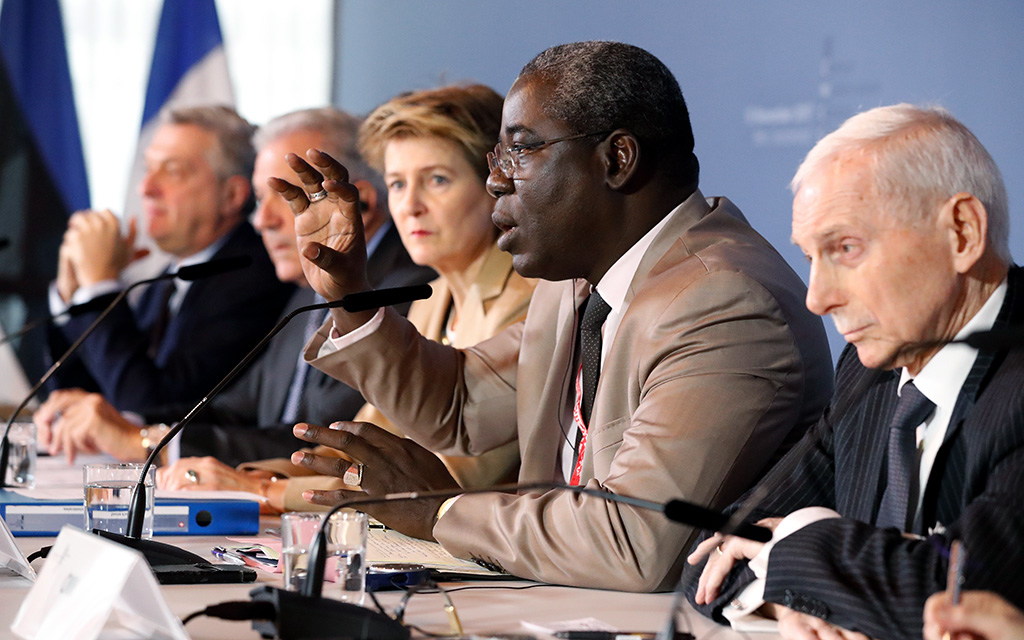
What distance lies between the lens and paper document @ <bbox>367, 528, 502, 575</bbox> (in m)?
1.77

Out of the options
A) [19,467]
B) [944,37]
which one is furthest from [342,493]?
[944,37]

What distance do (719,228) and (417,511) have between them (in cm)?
71

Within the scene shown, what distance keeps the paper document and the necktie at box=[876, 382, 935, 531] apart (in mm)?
584

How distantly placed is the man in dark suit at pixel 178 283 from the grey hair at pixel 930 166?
127 inches

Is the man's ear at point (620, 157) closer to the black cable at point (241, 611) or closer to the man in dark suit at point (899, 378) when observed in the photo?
the man in dark suit at point (899, 378)

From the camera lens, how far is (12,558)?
1676 mm

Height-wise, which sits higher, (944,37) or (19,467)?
(944,37)

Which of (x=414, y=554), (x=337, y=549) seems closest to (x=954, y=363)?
(x=337, y=549)

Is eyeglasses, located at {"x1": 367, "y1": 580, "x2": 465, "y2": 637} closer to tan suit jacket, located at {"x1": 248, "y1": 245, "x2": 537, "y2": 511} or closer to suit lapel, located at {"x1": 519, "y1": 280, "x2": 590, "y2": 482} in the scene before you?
suit lapel, located at {"x1": 519, "y1": 280, "x2": 590, "y2": 482}

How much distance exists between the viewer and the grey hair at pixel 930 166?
56.1 inches

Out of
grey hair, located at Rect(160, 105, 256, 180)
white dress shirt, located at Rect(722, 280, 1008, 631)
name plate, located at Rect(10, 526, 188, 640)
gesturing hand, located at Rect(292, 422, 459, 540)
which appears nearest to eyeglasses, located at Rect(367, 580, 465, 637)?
name plate, located at Rect(10, 526, 188, 640)

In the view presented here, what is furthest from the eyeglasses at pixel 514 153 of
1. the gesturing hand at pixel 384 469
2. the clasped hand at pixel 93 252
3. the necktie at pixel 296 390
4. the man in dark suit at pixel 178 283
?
the clasped hand at pixel 93 252

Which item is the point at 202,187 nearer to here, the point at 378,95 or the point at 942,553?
the point at 378,95

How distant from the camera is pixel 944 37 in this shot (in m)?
2.65
